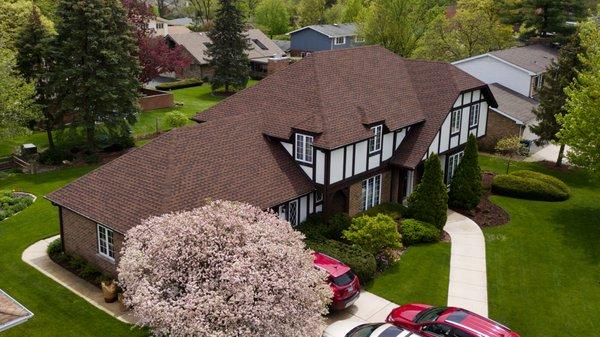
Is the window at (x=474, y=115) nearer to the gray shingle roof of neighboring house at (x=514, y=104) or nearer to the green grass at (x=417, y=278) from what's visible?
the gray shingle roof of neighboring house at (x=514, y=104)

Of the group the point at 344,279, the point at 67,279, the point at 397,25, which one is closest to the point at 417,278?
the point at 344,279

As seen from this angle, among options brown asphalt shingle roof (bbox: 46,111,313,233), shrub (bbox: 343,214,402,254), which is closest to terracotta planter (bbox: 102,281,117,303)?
brown asphalt shingle roof (bbox: 46,111,313,233)

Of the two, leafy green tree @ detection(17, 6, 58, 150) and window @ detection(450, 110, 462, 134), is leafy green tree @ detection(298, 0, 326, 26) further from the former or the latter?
window @ detection(450, 110, 462, 134)

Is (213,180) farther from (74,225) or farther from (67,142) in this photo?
(67,142)

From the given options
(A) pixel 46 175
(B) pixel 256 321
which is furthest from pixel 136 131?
(B) pixel 256 321

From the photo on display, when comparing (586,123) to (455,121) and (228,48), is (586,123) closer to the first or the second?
(455,121)

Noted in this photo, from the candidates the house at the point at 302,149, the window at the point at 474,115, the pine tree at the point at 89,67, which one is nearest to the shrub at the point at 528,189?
the house at the point at 302,149

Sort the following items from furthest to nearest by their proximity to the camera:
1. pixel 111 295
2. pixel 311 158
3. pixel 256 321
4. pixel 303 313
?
pixel 311 158 → pixel 111 295 → pixel 303 313 → pixel 256 321
